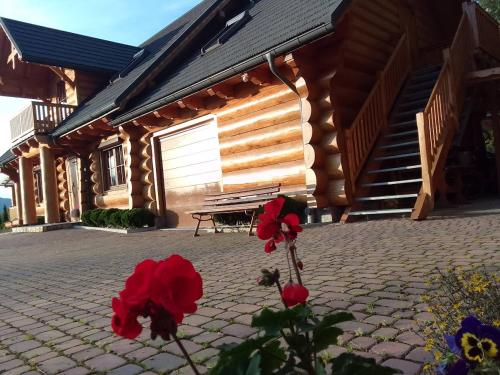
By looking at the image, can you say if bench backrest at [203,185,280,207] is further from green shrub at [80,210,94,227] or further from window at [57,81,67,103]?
window at [57,81,67,103]

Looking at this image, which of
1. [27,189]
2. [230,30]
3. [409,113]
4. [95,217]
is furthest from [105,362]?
[27,189]

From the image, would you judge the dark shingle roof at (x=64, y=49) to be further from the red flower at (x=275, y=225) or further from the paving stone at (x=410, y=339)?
the red flower at (x=275, y=225)

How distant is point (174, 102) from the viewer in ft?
32.3

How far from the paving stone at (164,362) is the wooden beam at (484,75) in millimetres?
9527

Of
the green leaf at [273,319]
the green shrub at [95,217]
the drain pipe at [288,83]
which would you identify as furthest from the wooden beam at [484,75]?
the green shrub at [95,217]

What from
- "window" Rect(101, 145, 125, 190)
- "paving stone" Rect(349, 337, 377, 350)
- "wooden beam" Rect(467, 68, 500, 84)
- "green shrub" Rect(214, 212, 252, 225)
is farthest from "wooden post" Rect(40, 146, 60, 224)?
"paving stone" Rect(349, 337, 377, 350)

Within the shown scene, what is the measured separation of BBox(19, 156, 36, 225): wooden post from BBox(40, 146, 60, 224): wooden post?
91.0 inches

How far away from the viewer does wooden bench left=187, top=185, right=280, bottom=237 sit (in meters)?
7.82

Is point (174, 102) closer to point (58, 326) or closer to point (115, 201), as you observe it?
point (115, 201)

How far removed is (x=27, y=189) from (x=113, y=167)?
5101mm

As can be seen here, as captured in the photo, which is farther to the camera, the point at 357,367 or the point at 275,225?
the point at 275,225

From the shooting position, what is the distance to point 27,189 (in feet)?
56.2

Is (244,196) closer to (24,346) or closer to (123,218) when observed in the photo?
(123,218)

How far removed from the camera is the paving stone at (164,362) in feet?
7.68
